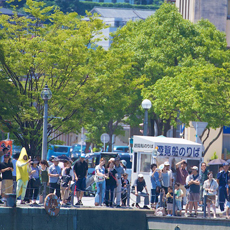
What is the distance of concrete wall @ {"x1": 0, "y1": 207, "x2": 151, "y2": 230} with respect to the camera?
1841 cm

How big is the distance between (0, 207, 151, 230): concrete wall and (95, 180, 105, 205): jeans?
0.86 metres

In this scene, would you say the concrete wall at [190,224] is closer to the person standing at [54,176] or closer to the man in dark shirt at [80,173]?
the man in dark shirt at [80,173]

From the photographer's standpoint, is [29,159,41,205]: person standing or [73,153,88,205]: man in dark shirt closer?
[29,159,41,205]: person standing

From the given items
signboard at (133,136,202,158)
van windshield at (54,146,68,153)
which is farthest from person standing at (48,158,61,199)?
van windshield at (54,146,68,153)

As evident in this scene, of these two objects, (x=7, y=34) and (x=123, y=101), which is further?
(x=123, y=101)

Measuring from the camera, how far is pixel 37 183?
64.8ft

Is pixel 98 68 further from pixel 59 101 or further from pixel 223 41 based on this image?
pixel 223 41

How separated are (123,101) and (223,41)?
12.4 metres

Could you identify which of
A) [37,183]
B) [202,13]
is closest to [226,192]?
[37,183]

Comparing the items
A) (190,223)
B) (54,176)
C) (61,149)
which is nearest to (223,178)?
(190,223)

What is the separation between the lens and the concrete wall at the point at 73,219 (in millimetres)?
18406

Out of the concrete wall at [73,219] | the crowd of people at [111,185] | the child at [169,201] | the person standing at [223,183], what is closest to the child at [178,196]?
the crowd of people at [111,185]

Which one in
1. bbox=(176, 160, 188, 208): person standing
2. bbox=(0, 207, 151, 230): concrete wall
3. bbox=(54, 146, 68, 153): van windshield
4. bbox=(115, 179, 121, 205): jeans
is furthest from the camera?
bbox=(54, 146, 68, 153): van windshield

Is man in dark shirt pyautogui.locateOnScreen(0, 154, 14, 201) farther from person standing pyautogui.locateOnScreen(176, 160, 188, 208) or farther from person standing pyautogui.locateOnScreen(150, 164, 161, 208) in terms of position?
person standing pyautogui.locateOnScreen(176, 160, 188, 208)
